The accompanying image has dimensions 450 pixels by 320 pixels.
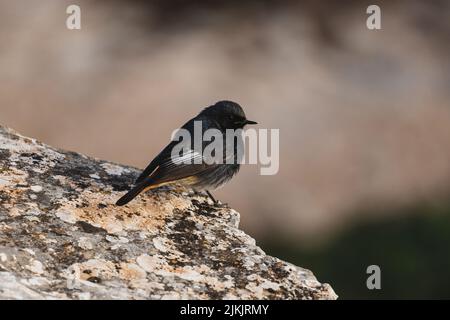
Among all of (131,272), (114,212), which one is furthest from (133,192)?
(131,272)

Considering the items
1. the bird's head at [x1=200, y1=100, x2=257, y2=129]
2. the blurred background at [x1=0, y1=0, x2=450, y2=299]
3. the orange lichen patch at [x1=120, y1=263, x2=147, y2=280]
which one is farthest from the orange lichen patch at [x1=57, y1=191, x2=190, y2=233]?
the blurred background at [x1=0, y1=0, x2=450, y2=299]

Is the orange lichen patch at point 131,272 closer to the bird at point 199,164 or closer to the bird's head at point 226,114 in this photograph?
the bird at point 199,164

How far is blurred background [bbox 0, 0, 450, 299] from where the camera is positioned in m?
10.2

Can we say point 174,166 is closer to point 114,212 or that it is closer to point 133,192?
point 133,192

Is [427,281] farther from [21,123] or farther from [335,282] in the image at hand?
[21,123]

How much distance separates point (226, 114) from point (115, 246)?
2412mm

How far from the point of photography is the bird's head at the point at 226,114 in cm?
639

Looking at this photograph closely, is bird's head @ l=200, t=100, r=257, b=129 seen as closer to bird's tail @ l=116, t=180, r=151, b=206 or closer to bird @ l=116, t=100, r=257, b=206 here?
bird @ l=116, t=100, r=257, b=206

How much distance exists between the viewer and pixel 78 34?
13727 mm

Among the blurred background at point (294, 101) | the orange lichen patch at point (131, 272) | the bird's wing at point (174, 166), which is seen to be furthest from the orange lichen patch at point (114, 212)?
the blurred background at point (294, 101)

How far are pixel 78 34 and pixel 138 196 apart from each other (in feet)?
30.2

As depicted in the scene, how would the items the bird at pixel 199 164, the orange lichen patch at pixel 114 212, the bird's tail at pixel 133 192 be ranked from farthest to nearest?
1. the bird at pixel 199 164
2. the bird's tail at pixel 133 192
3. the orange lichen patch at pixel 114 212

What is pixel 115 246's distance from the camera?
423cm

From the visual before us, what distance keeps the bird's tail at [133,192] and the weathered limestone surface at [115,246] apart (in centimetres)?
5
